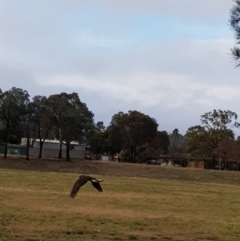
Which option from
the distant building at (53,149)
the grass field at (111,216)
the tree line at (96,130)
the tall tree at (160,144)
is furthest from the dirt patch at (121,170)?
the grass field at (111,216)

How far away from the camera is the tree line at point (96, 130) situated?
215ft

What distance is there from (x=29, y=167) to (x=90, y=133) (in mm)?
16822

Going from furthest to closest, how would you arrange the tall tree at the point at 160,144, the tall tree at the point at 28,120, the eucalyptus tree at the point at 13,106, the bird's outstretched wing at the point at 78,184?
the tall tree at the point at 160,144, the tall tree at the point at 28,120, the eucalyptus tree at the point at 13,106, the bird's outstretched wing at the point at 78,184

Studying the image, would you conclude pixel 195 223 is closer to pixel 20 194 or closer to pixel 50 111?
pixel 20 194

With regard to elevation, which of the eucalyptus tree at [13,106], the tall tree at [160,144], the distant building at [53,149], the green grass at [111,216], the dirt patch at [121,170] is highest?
the eucalyptus tree at [13,106]

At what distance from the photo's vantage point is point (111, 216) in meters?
19.3

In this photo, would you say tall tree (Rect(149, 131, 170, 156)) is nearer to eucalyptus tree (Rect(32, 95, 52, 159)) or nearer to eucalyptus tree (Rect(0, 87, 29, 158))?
eucalyptus tree (Rect(32, 95, 52, 159))

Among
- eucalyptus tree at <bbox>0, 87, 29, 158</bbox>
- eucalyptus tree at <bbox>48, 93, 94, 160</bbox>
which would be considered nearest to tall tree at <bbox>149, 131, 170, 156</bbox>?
eucalyptus tree at <bbox>48, 93, 94, 160</bbox>

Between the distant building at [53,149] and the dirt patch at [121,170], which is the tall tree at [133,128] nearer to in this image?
the distant building at [53,149]

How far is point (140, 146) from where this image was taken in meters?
84.4

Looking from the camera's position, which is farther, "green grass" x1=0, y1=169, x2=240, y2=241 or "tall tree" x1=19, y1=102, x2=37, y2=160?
"tall tree" x1=19, y1=102, x2=37, y2=160

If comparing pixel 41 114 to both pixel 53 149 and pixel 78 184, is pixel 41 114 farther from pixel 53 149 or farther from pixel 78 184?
pixel 78 184

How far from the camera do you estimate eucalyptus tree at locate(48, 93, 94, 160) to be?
67.3 m

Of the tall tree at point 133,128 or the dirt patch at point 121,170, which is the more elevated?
the tall tree at point 133,128
